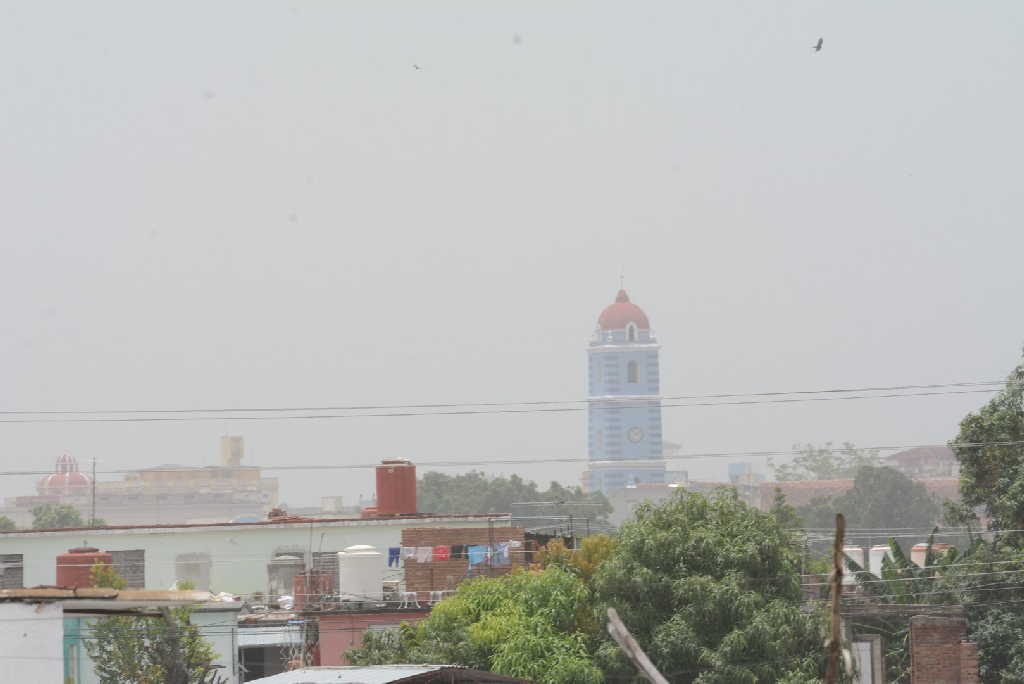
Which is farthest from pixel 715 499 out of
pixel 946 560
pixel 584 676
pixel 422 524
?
pixel 422 524

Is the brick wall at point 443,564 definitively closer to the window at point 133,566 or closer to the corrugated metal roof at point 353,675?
the window at point 133,566

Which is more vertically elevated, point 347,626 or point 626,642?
point 626,642

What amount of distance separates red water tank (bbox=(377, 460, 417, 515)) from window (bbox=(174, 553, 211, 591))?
17.1 feet

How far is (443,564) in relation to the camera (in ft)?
119

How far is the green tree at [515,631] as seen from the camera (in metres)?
26.4

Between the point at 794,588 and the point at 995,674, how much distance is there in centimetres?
907

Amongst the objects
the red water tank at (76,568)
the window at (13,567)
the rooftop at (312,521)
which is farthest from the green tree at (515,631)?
the window at (13,567)

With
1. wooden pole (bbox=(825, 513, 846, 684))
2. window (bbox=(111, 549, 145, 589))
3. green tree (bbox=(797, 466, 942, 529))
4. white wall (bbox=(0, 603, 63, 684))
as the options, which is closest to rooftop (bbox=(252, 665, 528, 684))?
white wall (bbox=(0, 603, 63, 684))

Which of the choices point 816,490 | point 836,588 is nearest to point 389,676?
point 836,588

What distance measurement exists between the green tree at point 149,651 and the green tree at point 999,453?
1790 cm

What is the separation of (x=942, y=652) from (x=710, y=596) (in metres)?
4.23

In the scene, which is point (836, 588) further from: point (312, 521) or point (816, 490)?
point (816, 490)

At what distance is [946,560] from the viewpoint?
3806cm

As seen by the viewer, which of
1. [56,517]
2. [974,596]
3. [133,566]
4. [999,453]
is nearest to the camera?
[974,596]
